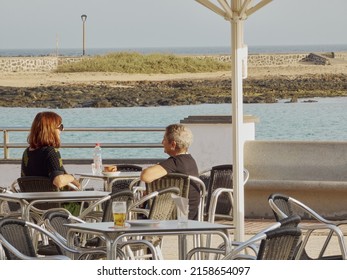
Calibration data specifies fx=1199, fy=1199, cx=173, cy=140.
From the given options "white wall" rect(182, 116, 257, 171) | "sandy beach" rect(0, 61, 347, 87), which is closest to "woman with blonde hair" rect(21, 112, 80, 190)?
"white wall" rect(182, 116, 257, 171)

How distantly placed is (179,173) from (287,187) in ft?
14.4

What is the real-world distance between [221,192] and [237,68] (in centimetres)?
144

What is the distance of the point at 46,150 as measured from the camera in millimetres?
9195

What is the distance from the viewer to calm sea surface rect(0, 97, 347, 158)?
49.0m

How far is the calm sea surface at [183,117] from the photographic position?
161ft

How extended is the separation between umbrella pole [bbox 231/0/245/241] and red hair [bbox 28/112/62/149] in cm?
152

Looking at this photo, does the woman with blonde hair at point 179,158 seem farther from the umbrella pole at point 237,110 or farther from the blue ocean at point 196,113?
the blue ocean at point 196,113

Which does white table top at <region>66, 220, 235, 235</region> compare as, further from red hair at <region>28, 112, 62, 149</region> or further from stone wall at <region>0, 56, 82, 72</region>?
stone wall at <region>0, 56, 82, 72</region>

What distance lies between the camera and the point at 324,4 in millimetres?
83812

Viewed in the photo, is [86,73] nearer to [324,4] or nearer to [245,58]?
[324,4]

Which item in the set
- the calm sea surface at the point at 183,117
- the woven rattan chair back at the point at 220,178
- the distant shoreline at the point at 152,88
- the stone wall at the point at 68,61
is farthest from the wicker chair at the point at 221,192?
the stone wall at the point at 68,61

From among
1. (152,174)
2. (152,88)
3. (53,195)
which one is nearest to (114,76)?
(152,88)

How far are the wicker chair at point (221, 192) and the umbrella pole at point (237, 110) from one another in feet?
2.51
